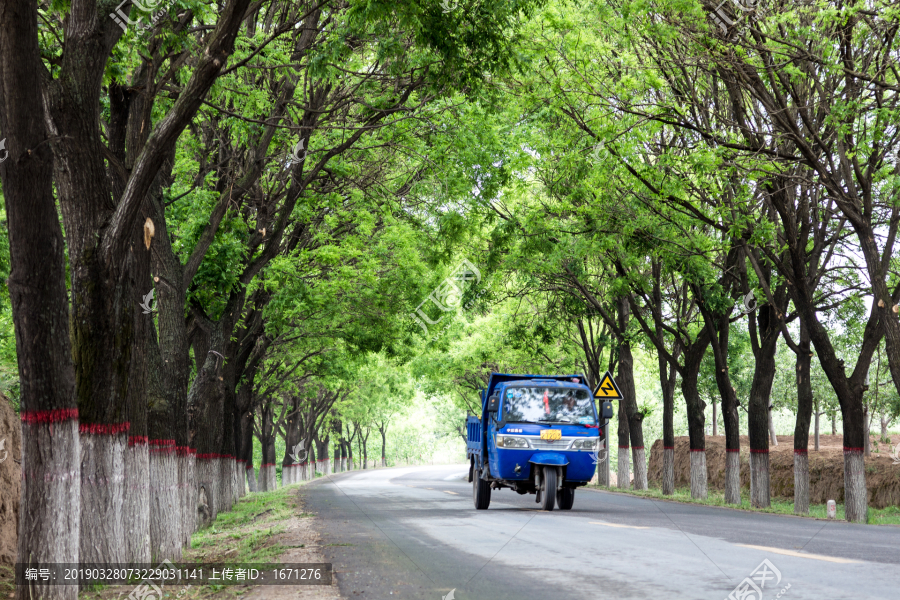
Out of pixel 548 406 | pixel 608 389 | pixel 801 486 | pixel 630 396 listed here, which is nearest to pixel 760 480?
pixel 801 486

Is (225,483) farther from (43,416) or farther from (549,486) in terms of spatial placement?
(43,416)

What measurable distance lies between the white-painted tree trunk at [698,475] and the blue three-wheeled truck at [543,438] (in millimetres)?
8089

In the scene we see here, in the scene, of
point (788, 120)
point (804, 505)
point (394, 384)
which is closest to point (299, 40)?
point (788, 120)

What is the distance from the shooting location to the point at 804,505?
20125 mm

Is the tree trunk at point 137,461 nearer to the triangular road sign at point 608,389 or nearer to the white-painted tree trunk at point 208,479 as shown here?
the white-painted tree trunk at point 208,479

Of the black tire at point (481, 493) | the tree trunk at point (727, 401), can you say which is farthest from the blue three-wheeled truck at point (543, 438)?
the tree trunk at point (727, 401)

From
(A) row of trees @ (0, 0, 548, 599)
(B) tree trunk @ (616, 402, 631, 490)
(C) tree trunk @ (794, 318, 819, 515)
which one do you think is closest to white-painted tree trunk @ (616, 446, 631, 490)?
(B) tree trunk @ (616, 402, 631, 490)

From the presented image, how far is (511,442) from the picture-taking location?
17547 millimetres

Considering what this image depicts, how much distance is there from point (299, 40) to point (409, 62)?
2877 millimetres

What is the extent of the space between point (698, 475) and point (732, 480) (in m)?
2.17

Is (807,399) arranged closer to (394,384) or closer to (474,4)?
(474,4)

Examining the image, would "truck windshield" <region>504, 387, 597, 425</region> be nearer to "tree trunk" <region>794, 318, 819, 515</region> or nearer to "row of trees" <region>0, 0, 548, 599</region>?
"row of trees" <region>0, 0, 548, 599</region>

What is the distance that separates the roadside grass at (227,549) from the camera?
8820 mm

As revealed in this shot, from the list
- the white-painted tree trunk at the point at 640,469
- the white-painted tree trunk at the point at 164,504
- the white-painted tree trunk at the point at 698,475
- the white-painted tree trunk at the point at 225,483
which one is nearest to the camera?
the white-painted tree trunk at the point at 164,504
